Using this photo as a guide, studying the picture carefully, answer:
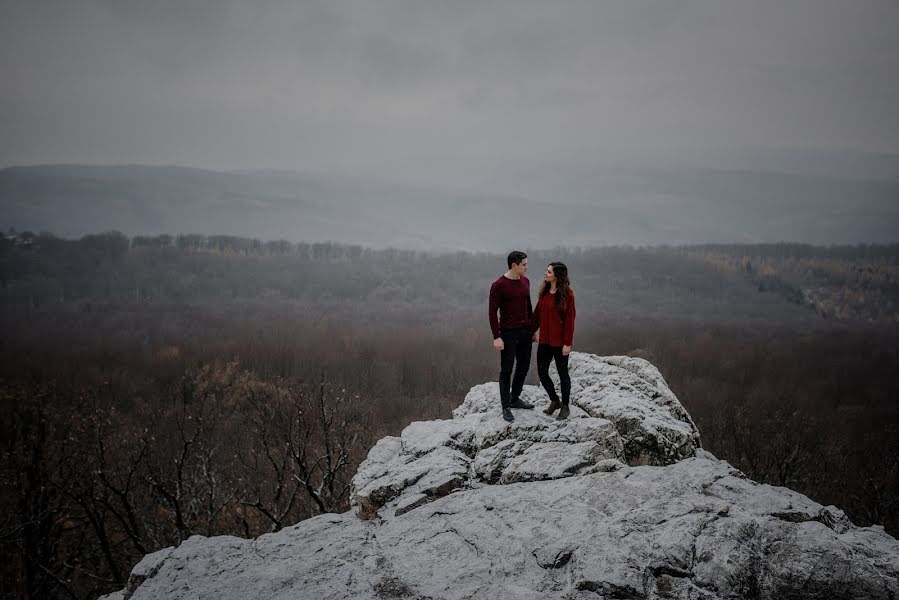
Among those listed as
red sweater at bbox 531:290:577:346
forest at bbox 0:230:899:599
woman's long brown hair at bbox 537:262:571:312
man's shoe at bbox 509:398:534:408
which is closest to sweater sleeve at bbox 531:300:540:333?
red sweater at bbox 531:290:577:346

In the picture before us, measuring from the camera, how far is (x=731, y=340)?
64625 millimetres

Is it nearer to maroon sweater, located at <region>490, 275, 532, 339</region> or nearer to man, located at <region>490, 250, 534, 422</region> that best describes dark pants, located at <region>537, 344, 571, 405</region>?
man, located at <region>490, 250, 534, 422</region>

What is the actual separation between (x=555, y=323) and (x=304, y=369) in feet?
148

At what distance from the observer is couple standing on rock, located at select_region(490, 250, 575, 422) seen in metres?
6.92

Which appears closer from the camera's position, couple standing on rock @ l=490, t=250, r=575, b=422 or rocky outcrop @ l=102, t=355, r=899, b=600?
rocky outcrop @ l=102, t=355, r=899, b=600

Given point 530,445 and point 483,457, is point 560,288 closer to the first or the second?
point 530,445

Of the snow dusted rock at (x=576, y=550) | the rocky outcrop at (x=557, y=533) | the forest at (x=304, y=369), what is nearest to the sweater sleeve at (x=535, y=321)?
the rocky outcrop at (x=557, y=533)

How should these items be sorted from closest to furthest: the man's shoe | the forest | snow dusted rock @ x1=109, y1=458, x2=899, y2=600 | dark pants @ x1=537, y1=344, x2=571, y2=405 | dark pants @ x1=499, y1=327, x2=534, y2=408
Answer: snow dusted rock @ x1=109, y1=458, x2=899, y2=600 → dark pants @ x1=537, y1=344, x2=571, y2=405 → dark pants @ x1=499, y1=327, x2=534, y2=408 → the man's shoe → the forest

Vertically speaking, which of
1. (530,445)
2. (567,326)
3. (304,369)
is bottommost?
(304,369)

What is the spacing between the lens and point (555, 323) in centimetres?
696

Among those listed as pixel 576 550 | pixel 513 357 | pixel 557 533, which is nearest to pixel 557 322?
pixel 513 357

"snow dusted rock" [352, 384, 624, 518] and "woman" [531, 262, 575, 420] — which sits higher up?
"woman" [531, 262, 575, 420]

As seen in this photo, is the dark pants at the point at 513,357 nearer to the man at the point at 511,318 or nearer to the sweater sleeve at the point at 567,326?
the man at the point at 511,318

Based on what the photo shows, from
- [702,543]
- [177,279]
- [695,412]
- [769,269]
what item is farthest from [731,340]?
[177,279]
